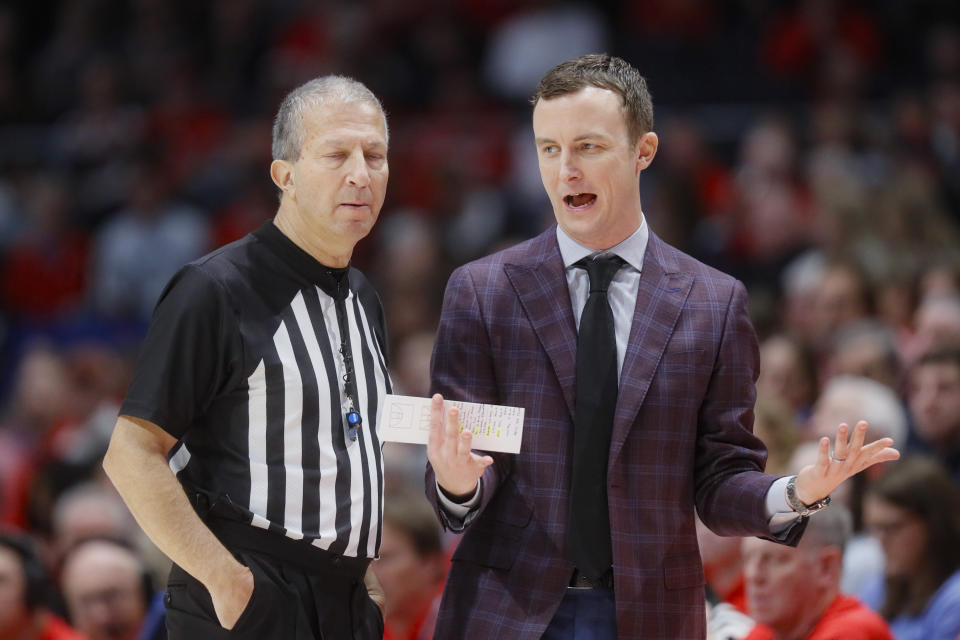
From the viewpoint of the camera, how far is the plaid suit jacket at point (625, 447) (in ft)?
9.61

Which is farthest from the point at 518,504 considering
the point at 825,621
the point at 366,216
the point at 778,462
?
the point at 778,462

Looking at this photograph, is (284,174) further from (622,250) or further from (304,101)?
(622,250)

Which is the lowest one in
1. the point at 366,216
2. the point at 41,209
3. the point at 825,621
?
the point at 825,621

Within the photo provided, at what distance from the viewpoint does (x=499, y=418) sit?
2.88m

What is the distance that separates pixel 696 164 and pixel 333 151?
244 inches

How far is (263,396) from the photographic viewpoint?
9.69ft

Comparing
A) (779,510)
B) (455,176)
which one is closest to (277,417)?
(779,510)

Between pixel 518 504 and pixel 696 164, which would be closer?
pixel 518 504

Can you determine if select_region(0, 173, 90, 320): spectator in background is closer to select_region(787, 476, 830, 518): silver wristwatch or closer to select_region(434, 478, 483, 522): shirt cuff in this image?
select_region(434, 478, 483, 522): shirt cuff

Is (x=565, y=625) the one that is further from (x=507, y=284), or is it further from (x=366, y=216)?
(x=366, y=216)

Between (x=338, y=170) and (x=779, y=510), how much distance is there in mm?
1223

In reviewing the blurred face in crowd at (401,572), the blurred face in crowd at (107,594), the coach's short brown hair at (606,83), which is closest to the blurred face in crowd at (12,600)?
the blurred face in crowd at (107,594)

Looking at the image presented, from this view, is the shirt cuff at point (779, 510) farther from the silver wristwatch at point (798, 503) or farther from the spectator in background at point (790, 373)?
the spectator in background at point (790, 373)

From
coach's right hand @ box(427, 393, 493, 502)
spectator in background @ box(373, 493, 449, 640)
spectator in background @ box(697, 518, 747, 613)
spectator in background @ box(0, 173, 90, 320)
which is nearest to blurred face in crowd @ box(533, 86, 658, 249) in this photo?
coach's right hand @ box(427, 393, 493, 502)
